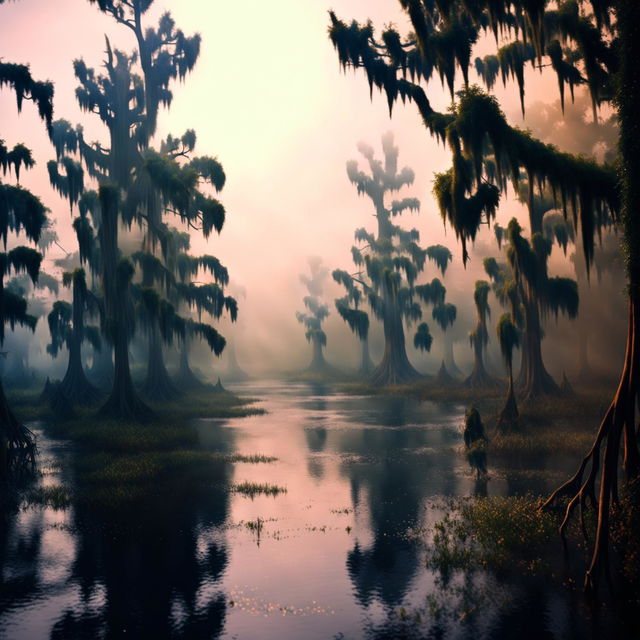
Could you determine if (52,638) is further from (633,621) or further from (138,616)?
(633,621)

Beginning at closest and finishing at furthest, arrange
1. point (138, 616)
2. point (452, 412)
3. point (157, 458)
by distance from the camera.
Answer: point (138, 616) < point (157, 458) < point (452, 412)

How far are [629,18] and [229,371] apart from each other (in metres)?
86.4

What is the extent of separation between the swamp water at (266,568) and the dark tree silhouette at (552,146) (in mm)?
2555

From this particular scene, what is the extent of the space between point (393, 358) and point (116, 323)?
32574 mm

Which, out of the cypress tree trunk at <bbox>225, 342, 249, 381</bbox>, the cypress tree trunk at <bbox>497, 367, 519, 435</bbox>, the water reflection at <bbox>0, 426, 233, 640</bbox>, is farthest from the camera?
the cypress tree trunk at <bbox>225, 342, 249, 381</bbox>

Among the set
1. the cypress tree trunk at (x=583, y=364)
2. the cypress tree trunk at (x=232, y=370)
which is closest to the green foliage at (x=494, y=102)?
the cypress tree trunk at (x=583, y=364)

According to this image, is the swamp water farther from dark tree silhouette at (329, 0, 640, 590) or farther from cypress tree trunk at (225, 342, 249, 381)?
cypress tree trunk at (225, 342, 249, 381)

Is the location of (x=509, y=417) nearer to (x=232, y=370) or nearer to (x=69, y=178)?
(x=69, y=178)

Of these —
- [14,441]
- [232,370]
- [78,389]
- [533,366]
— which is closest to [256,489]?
[14,441]

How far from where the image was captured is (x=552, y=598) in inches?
331

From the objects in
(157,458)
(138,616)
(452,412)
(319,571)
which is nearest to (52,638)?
(138,616)

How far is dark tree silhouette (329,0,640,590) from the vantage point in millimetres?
9414

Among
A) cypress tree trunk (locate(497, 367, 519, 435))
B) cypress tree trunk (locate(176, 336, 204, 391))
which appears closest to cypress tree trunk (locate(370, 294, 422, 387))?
cypress tree trunk (locate(176, 336, 204, 391))

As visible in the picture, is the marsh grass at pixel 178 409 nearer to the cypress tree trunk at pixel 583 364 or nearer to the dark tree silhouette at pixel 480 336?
the dark tree silhouette at pixel 480 336
